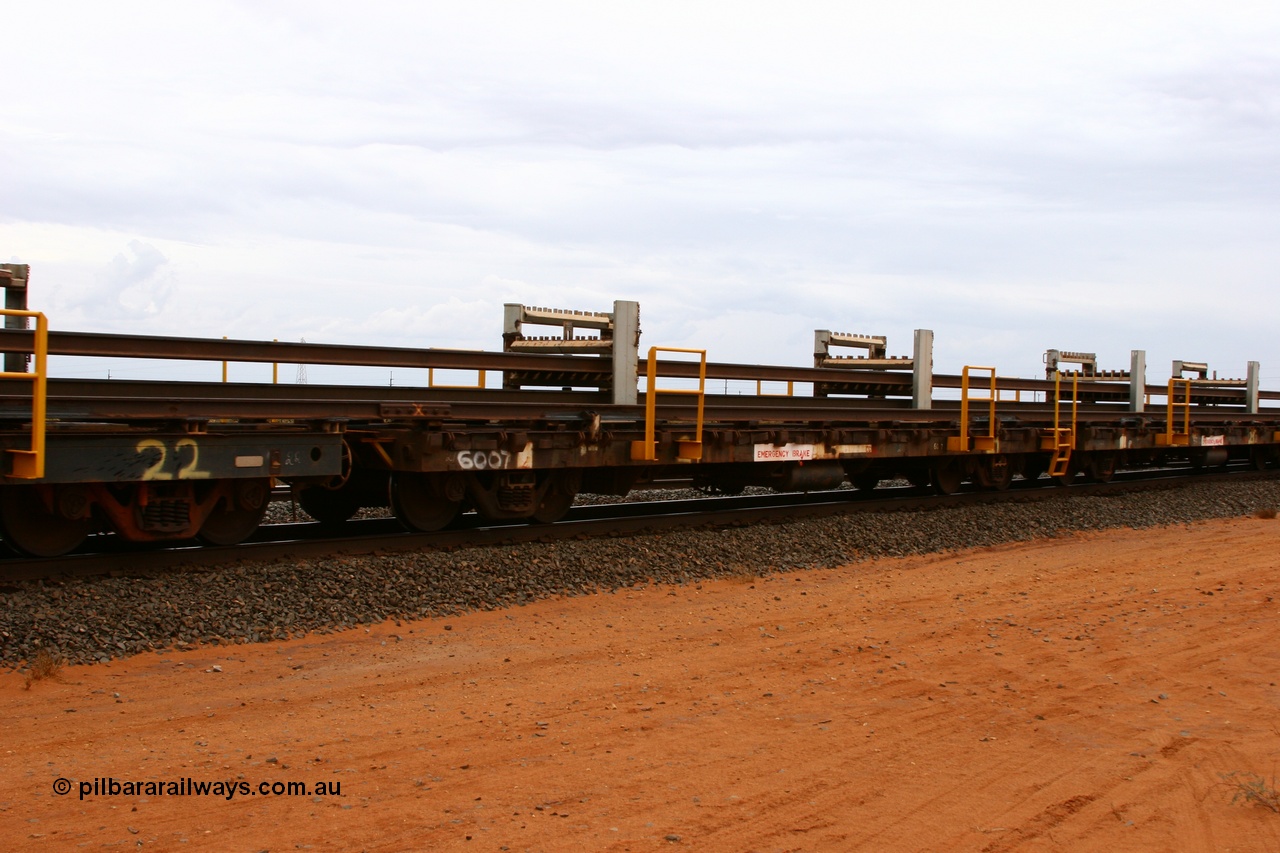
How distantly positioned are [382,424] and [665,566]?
109 inches

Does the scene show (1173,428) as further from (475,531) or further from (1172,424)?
(475,531)

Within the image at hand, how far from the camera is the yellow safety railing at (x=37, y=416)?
678cm

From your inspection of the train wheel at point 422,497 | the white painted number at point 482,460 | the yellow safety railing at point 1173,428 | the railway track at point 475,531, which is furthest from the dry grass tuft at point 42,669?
the yellow safety railing at point 1173,428

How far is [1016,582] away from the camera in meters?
9.70

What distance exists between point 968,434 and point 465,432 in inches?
309

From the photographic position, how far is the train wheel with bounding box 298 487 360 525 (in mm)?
10977

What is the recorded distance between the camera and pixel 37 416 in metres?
6.91

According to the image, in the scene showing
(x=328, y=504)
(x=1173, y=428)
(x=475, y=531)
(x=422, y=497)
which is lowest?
(x=475, y=531)

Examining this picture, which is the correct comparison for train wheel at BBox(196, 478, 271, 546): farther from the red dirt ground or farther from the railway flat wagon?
the red dirt ground

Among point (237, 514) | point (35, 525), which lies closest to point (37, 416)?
point (35, 525)

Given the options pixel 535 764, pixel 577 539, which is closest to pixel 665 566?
pixel 577 539

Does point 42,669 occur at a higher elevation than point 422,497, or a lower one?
lower

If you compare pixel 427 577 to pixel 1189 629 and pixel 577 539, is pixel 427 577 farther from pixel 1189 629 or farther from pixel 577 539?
pixel 1189 629

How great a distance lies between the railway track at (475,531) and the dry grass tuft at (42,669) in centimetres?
177
